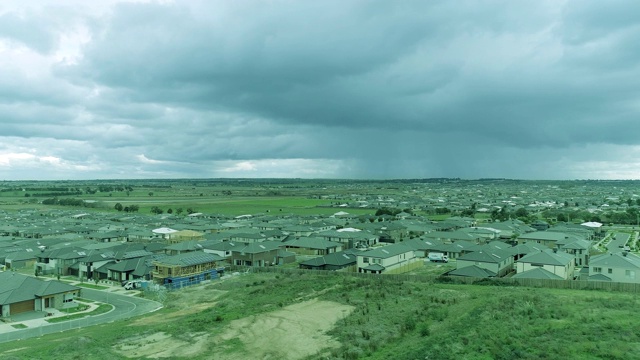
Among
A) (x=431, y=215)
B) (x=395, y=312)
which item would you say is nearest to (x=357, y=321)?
(x=395, y=312)

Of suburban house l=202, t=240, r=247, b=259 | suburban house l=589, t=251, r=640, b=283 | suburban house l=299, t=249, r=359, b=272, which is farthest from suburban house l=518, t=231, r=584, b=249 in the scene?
suburban house l=202, t=240, r=247, b=259

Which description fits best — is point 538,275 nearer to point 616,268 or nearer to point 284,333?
point 616,268

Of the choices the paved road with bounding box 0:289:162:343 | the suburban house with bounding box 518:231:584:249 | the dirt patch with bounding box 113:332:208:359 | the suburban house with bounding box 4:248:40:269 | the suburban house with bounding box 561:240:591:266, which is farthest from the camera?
the suburban house with bounding box 518:231:584:249

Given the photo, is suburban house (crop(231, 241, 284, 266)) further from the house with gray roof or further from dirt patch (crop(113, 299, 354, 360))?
the house with gray roof

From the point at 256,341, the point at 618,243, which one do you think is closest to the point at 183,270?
the point at 256,341

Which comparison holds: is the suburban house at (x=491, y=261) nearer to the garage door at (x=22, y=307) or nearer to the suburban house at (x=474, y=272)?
the suburban house at (x=474, y=272)
